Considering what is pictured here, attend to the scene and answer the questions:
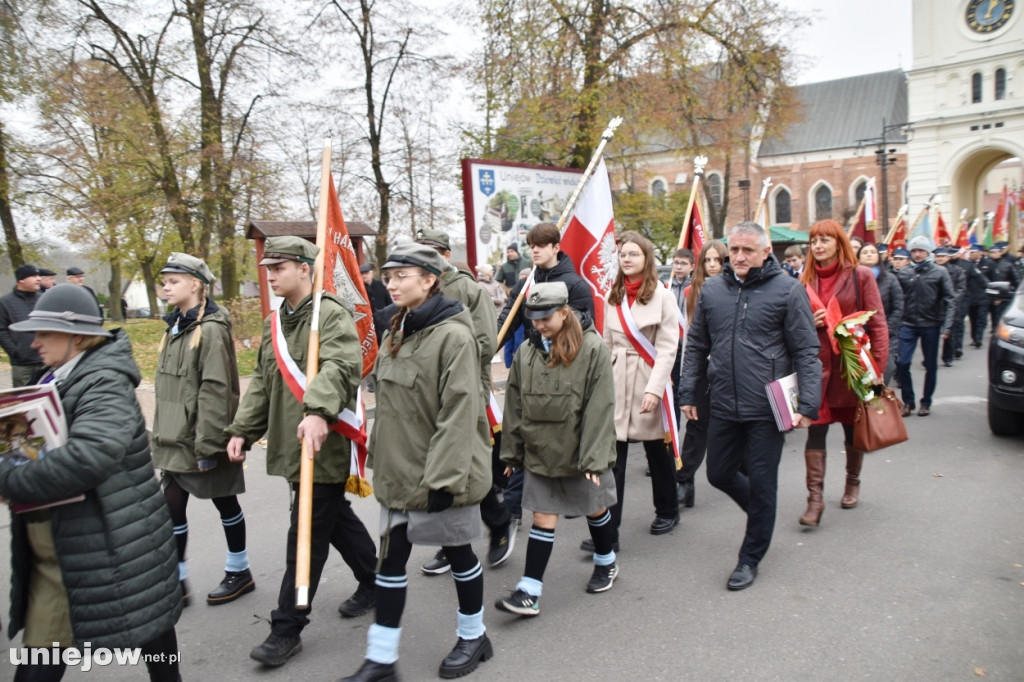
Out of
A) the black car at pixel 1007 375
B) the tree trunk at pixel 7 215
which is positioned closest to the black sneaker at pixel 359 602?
the black car at pixel 1007 375

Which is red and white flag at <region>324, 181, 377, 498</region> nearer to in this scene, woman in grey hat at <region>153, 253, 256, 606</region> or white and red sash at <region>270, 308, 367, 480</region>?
white and red sash at <region>270, 308, 367, 480</region>

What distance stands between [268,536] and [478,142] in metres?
12.2

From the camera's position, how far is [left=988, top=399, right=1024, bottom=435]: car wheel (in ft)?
23.6

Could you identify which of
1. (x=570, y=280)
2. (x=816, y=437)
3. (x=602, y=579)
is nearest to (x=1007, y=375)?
(x=816, y=437)

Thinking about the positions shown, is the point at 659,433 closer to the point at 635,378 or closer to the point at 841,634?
the point at 635,378

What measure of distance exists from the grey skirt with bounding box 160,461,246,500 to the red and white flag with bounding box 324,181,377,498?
680 mm

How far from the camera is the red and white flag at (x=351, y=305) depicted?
3617 mm

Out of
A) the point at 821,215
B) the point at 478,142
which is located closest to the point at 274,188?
the point at 478,142

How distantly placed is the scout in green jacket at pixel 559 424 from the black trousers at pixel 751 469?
28.0 inches

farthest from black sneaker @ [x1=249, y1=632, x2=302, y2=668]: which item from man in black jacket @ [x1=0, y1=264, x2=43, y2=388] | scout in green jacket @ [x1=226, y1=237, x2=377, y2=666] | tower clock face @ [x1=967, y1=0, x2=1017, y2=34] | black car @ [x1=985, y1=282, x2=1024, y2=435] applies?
tower clock face @ [x1=967, y1=0, x2=1017, y2=34]

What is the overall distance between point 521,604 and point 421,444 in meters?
1.16

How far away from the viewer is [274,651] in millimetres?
3426

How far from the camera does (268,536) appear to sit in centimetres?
531

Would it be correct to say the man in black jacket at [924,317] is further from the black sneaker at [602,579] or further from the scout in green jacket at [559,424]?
the scout in green jacket at [559,424]
